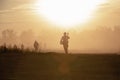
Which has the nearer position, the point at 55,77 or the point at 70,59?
the point at 55,77

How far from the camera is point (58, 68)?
86.5 feet

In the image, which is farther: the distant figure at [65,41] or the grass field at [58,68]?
the distant figure at [65,41]

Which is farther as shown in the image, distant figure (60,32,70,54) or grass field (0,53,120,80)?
distant figure (60,32,70,54)

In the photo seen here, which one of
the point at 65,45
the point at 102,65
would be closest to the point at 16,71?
the point at 102,65

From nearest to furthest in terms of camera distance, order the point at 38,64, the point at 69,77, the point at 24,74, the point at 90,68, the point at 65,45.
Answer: the point at 69,77 → the point at 24,74 → the point at 90,68 → the point at 38,64 → the point at 65,45

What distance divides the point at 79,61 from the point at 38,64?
2.79 m

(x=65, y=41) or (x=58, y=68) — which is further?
(x=65, y=41)

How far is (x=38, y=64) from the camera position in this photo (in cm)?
2828

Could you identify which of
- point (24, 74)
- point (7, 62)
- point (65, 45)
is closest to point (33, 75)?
point (24, 74)

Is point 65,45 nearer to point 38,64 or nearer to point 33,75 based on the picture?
point 38,64

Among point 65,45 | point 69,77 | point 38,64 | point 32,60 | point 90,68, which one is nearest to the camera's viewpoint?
point 69,77

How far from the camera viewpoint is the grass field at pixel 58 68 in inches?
909

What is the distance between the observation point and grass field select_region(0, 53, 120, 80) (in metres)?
23.1

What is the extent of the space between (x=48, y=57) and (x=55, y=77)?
8.65 meters
